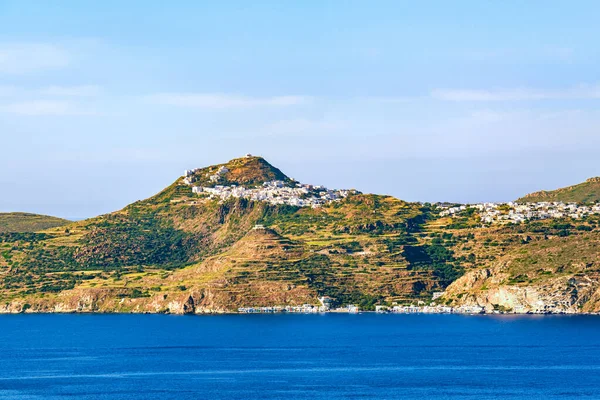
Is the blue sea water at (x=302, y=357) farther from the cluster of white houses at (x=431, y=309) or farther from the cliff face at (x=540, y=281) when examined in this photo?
the cliff face at (x=540, y=281)

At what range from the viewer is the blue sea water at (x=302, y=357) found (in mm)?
116688

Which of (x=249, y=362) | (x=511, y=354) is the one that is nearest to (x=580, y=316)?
(x=511, y=354)

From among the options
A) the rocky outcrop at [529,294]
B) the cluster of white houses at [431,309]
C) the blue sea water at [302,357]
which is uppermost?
the rocky outcrop at [529,294]

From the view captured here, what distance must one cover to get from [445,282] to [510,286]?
1467cm

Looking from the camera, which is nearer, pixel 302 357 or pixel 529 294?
pixel 302 357

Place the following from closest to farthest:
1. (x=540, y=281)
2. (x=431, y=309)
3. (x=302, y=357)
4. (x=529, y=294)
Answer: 1. (x=302, y=357)
2. (x=529, y=294)
3. (x=540, y=281)
4. (x=431, y=309)

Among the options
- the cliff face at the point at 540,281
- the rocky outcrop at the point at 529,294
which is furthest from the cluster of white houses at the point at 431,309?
the cliff face at the point at 540,281

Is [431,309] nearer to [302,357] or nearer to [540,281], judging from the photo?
[540,281]

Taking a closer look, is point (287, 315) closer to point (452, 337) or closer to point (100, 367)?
point (452, 337)

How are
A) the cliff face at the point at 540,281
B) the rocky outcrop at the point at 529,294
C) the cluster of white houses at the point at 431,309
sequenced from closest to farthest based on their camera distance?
1. the rocky outcrop at the point at 529,294
2. the cliff face at the point at 540,281
3. the cluster of white houses at the point at 431,309

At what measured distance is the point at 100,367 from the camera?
134 m

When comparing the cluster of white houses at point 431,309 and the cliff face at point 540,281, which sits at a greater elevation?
the cliff face at point 540,281

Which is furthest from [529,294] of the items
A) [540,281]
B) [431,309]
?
[431,309]

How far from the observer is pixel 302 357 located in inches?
5541
